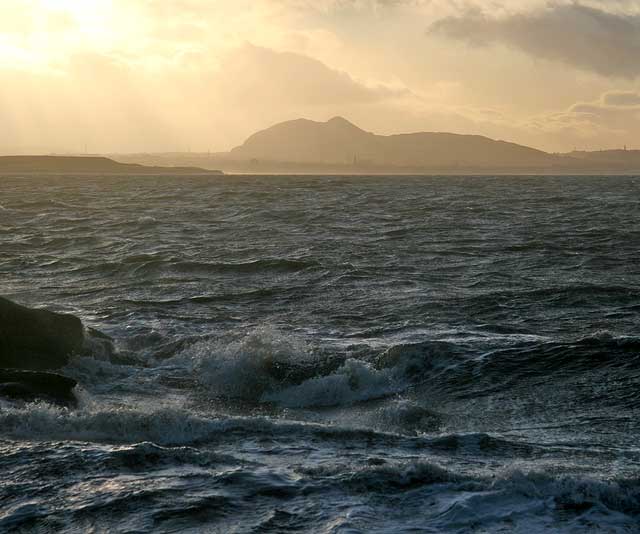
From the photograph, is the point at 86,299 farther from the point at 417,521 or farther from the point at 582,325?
the point at 417,521

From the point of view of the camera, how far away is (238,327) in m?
14.9

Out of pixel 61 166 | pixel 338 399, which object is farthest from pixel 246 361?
pixel 61 166

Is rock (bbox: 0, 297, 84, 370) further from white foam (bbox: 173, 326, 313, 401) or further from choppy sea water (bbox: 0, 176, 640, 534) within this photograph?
white foam (bbox: 173, 326, 313, 401)

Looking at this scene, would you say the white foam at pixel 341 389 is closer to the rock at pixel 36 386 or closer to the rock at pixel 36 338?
the rock at pixel 36 386

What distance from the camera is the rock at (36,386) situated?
9.95 meters

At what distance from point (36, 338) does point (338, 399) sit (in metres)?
4.53

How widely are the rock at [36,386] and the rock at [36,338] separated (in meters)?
0.78

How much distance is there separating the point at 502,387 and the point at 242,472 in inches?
189

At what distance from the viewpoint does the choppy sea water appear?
22.6 feet

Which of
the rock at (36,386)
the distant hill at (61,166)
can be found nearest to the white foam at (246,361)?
the rock at (36,386)

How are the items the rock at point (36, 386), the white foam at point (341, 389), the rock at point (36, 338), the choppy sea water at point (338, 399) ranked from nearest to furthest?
1. the choppy sea water at point (338, 399)
2. the rock at point (36, 386)
3. the white foam at point (341, 389)
4. the rock at point (36, 338)

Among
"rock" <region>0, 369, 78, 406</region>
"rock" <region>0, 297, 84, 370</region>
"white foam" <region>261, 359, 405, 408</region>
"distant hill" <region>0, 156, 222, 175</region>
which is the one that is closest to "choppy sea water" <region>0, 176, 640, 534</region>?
"white foam" <region>261, 359, 405, 408</region>

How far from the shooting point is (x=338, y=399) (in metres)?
10.8

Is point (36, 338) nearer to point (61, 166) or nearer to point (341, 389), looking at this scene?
point (341, 389)
